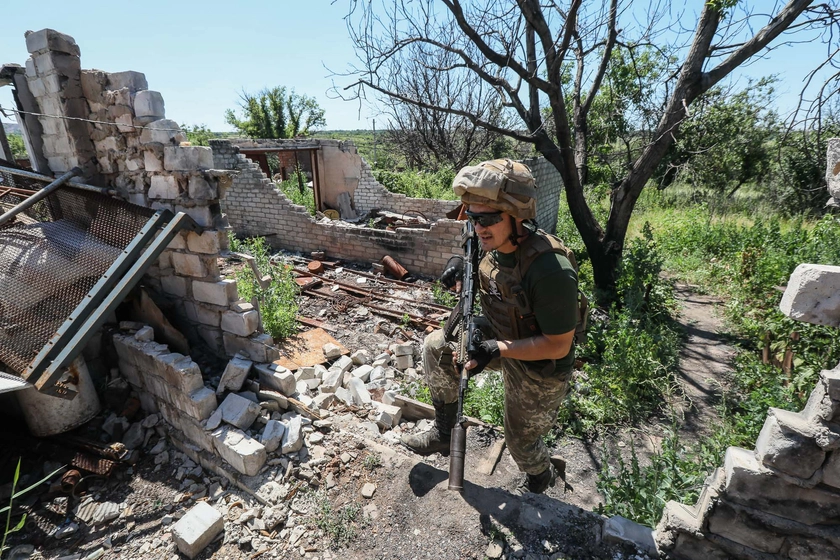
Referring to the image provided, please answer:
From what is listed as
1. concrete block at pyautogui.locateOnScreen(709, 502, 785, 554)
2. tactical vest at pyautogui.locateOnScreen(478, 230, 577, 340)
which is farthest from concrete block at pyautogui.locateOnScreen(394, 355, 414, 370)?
concrete block at pyautogui.locateOnScreen(709, 502, 785, 554)

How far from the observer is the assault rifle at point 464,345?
201 cm

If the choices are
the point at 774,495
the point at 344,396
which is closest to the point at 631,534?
the point at 774,495

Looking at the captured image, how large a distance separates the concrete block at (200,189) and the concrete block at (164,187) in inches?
5.1

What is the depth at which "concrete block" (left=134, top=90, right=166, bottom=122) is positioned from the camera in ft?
9.64

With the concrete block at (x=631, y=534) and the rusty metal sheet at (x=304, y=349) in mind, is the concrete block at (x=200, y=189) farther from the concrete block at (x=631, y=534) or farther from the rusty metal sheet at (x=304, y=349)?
the concrete block at (x=631, y=534)

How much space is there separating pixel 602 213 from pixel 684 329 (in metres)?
6.55

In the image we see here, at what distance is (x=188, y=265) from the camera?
326 centimetres

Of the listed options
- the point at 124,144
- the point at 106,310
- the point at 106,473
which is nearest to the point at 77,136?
the point at 124,144

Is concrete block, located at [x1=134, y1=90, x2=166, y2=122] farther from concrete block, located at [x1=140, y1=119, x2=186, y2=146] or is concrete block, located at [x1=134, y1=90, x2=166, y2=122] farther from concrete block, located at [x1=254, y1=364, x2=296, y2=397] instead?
concrete block, located at [x1=254, y1=364, x2=296, y2=397]

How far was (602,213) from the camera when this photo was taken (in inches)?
447

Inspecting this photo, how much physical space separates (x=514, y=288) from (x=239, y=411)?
6.85 feet

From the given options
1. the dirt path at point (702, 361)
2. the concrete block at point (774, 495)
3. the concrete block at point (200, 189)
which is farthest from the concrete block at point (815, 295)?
the concrete block at point (200, 189)

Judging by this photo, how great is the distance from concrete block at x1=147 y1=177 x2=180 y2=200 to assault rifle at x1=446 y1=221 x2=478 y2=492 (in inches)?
89.8

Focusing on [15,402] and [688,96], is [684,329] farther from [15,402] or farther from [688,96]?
[15,402]
